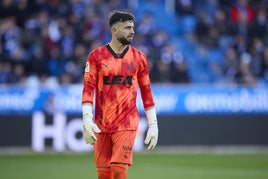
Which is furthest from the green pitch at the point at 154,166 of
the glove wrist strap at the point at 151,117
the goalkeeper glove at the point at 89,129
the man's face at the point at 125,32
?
the man's face at the point at 125,32

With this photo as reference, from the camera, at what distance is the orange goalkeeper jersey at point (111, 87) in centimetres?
858

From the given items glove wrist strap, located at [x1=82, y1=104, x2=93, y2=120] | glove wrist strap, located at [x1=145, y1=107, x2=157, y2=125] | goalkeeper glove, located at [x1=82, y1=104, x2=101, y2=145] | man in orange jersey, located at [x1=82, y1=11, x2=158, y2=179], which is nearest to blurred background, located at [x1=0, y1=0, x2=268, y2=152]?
glove wrist strap, located at [x1=145, y1=107, x2=157, y2=125]

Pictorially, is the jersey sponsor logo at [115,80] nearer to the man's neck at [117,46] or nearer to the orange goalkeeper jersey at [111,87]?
the orange goalkeeper jersey at [111,87]

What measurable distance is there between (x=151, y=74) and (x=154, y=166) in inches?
208

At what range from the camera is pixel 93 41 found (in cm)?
2202

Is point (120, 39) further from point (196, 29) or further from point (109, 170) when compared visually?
point (196, 29)

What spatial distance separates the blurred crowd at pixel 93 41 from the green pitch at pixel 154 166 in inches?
117

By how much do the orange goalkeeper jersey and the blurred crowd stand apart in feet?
38.4

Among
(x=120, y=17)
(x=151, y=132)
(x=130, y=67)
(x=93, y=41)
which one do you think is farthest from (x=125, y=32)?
(x=93, y=41)

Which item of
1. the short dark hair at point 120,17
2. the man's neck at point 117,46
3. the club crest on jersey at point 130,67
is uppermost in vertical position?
the short dark hair at point 120,17

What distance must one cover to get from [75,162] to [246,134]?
558 cm

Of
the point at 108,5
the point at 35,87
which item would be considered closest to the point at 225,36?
the point at 108,5

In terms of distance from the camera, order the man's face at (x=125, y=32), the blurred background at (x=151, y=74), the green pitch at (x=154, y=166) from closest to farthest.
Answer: the man's face at (x=125, y=32)
the green pitch at (x=154, y=166)
the blurred background at (x=151, y=74)

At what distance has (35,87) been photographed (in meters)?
19.8
